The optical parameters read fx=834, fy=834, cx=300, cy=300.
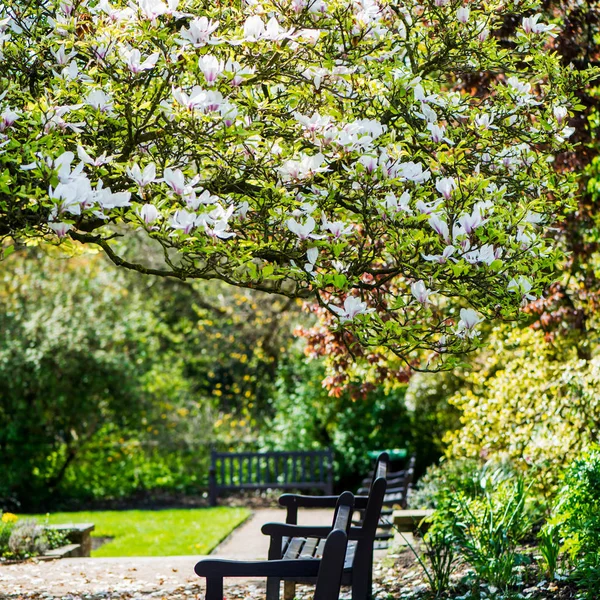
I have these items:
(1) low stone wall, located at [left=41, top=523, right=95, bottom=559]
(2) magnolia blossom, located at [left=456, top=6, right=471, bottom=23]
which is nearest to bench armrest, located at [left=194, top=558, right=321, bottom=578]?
(2) magnolia blossom, located at [left=456, top=6, right=471, bottom=23]

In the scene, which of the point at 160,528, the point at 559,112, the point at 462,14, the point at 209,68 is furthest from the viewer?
the point at 160,528

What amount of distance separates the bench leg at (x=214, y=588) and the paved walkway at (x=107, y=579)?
83.5 inches

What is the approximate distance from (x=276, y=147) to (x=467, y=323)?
1220 millimetres

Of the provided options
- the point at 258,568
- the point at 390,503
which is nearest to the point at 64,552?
the point at 390,503

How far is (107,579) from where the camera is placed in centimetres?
620

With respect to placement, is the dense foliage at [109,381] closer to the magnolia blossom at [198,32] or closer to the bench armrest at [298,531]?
the bench armrest at [298,531]

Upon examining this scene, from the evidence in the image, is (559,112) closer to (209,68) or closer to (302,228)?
(302,228)

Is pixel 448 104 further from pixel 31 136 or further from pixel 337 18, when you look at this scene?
pixel 31 136

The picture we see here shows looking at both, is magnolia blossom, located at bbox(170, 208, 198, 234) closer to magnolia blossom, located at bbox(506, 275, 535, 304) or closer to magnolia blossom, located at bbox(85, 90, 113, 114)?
Result: magnolia blossom, located at bbox(85, 90, 113, 114)

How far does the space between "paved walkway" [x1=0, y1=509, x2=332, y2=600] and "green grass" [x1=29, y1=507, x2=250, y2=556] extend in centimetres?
179

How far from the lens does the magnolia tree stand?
3.43 meters

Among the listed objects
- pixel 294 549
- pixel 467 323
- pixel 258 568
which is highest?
pixel 467 323

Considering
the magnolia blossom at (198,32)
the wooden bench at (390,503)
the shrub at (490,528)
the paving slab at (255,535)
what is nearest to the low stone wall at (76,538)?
the paving slab at (255,535)

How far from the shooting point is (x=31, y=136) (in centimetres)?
340
